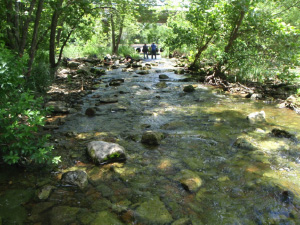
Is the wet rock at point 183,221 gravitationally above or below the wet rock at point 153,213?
above

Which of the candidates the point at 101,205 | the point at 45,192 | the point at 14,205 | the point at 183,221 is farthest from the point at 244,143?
the point at 14,205

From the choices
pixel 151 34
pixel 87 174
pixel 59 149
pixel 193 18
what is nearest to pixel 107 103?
pixel 59 149

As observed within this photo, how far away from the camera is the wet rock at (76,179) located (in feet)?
10.4

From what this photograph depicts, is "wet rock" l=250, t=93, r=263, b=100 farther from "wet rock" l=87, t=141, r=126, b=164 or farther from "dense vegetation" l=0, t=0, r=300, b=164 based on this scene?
"wet rock" l=87, t=141, r=126, b=164

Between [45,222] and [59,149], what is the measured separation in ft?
5.87

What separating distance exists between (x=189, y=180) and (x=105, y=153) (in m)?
1.43

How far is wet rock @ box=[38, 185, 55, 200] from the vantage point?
288 centimetres

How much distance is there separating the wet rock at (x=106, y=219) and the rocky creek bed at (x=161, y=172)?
0.04ft

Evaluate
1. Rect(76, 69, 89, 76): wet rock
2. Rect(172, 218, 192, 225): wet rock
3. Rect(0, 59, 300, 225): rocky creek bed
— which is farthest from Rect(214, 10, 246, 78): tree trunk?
Rect(172, 218, 192, 225): wet rock

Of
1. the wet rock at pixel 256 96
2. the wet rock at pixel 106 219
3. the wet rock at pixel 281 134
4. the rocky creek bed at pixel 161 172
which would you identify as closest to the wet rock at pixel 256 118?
the rocky creek bed at pixel 161 172

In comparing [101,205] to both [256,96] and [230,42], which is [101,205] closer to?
[256,96]

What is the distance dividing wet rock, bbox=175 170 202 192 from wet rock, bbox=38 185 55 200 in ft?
5.85

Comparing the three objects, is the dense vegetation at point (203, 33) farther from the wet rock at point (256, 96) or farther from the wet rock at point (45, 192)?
the wet rock at point (45, 192)

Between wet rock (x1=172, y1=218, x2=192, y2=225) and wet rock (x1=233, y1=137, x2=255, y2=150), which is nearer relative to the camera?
wet rock (x1=172, y1=218, x2=192, y2=225)
